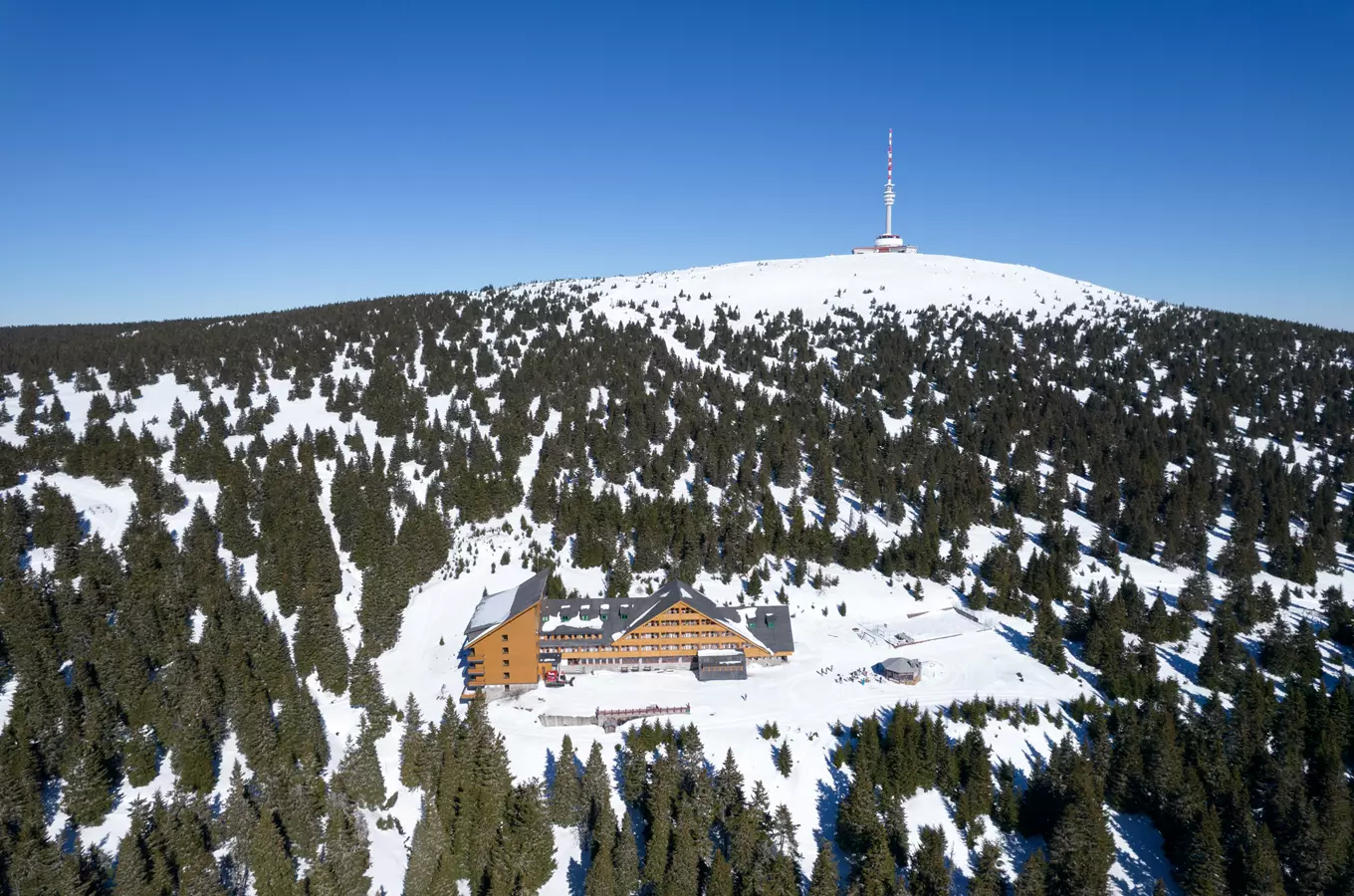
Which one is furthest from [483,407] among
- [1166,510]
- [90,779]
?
[1166,510]

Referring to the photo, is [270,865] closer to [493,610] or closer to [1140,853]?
[493,610]

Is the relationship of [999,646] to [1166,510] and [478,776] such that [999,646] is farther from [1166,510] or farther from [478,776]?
[478,776]

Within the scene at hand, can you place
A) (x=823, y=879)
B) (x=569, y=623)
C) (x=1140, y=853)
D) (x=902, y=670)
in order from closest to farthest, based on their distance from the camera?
(x=823, y=879), (x=1140, y=853), (x=902, y=670), (x=569, y=623)

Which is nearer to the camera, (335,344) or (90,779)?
(90,779)

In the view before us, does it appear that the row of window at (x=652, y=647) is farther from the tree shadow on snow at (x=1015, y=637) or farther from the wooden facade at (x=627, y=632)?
the tree shadow on snow at (x=1015, y=637)

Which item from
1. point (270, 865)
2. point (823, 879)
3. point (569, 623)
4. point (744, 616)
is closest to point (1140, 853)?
point (823, 879)

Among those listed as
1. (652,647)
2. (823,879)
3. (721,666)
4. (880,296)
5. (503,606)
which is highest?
(880,296)

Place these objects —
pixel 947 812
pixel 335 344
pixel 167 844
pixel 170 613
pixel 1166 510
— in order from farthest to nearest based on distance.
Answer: pixel 335 344, pixel 1166 510, pixel 170 613, pixel 947 812, pixel 167 844

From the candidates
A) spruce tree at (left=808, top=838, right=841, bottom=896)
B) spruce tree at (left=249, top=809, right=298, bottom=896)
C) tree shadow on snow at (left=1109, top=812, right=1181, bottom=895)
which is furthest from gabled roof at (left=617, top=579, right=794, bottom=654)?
spruce tree at (left=249, top=809, right=298, bottom=896)
